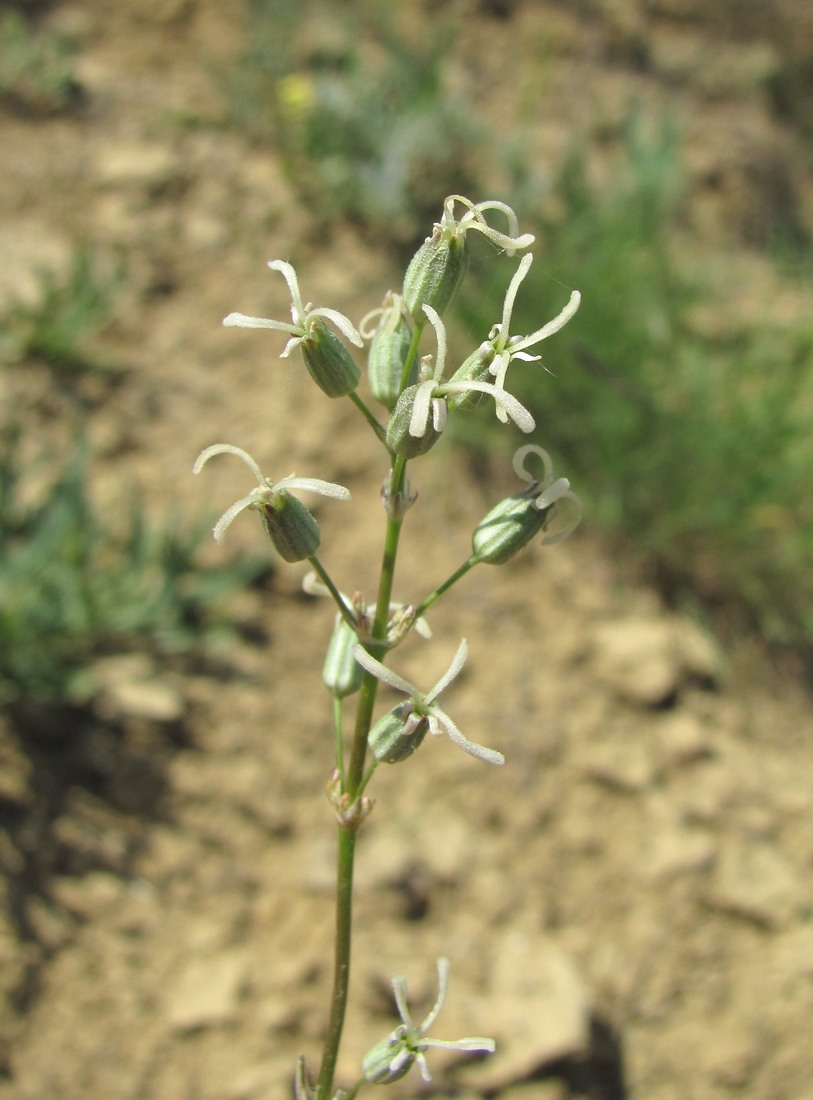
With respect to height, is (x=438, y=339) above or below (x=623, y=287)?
below

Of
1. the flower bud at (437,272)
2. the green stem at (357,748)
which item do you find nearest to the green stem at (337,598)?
Result: the green stem at (357,748)

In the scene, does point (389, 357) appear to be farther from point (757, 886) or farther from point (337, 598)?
point (757, 886)

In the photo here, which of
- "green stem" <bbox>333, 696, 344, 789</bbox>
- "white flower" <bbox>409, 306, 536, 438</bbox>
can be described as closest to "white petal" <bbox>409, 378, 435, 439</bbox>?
"white flower" <bbox>409, 306, 536, 438</bbox>

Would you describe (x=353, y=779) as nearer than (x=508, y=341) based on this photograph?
No

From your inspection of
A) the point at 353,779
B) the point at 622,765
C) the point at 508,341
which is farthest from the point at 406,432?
the point at 622,765

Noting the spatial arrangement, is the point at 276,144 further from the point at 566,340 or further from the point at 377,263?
the point at 566,340

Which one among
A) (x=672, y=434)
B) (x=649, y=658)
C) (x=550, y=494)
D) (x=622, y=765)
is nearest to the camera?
A: (x=550, y=494)

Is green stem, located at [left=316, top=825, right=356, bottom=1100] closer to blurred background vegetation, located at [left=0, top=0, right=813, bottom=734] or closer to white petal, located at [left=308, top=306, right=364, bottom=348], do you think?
white petal, located at [left=308, top=306, right=364, bottom=348]
